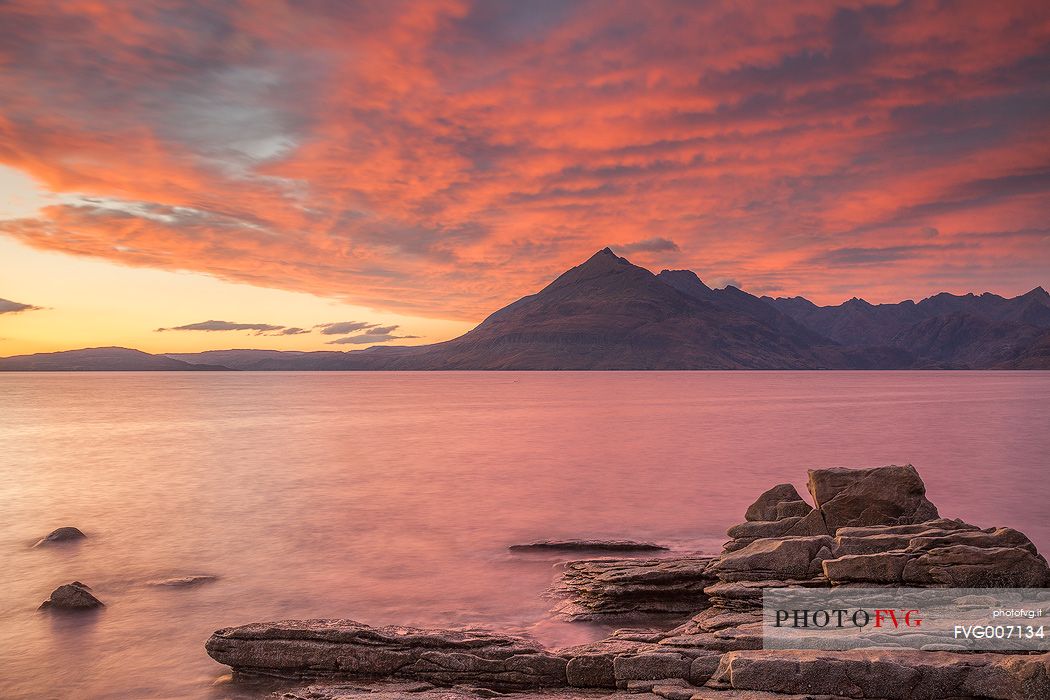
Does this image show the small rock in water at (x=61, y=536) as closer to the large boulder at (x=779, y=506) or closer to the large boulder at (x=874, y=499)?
the large boulder at (x=779, y=506)

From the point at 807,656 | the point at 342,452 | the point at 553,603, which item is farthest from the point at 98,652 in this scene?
the point at 342,452

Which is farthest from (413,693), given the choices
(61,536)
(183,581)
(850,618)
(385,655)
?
(61,536)

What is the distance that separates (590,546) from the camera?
23844 millimetres

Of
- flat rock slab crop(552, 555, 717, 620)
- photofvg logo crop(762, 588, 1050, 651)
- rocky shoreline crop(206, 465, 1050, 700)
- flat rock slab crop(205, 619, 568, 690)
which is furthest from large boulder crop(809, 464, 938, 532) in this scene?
flat rock slab crop(205, 619, 568, 690)

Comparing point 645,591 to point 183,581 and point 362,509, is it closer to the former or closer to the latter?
point 183,581

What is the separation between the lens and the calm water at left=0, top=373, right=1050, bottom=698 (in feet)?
57.2

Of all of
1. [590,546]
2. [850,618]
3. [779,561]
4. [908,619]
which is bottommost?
[590,546]

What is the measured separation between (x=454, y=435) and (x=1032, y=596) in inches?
2553

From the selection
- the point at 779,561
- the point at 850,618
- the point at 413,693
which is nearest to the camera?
the point at 413,693

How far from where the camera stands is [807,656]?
9766 mm

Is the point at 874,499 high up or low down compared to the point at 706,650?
up

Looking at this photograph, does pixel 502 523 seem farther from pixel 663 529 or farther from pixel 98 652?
pixel 98 652

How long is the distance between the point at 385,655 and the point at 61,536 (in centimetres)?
2339

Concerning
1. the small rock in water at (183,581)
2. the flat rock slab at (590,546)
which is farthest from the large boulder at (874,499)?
the small rock in water at (183,581)
